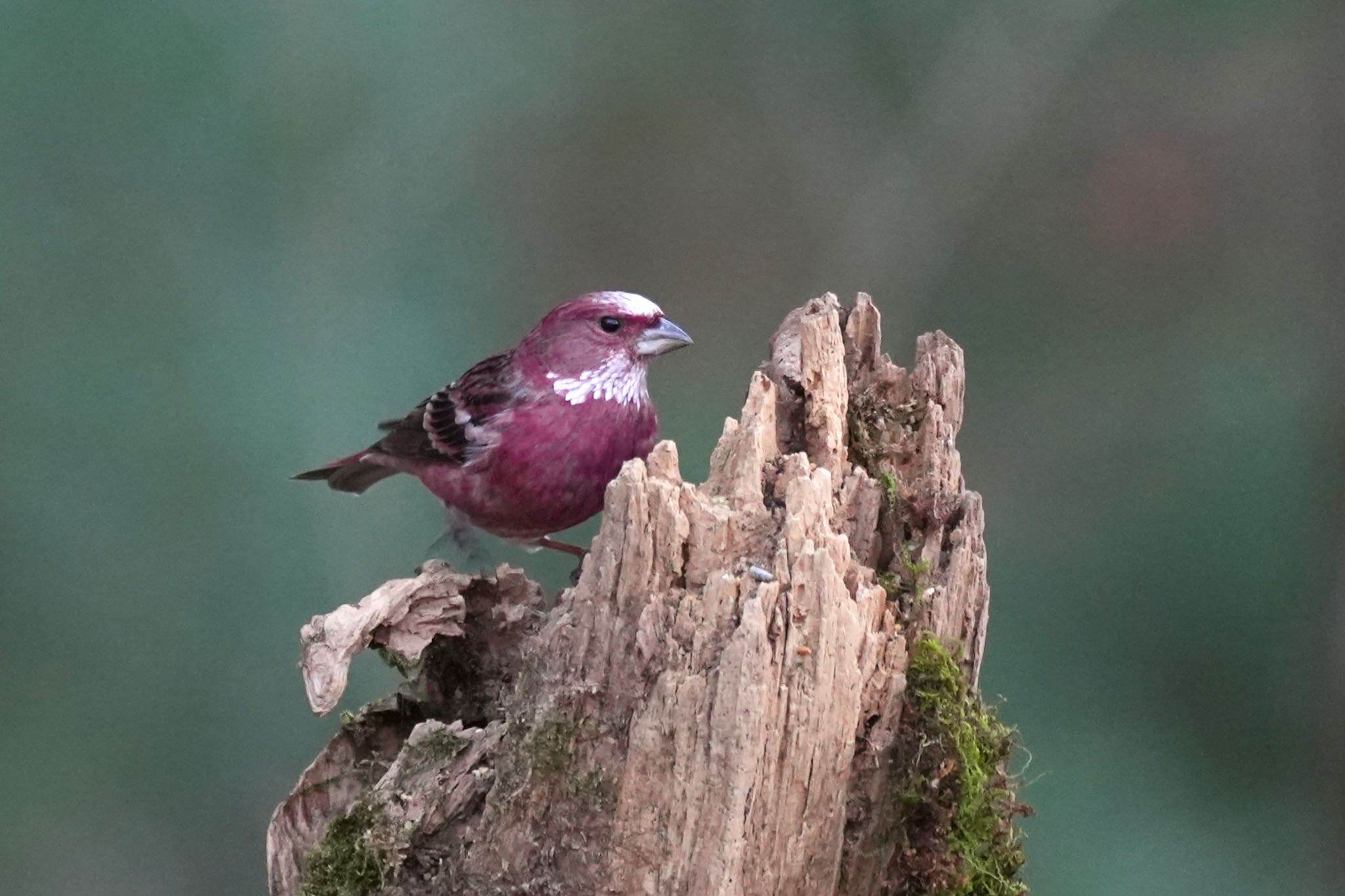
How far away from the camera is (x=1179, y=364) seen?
4660mm

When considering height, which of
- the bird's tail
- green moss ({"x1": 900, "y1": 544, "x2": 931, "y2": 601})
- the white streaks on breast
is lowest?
green moss ({"x1": 900, "y1": 544, "x2": 931, "y2": 601})

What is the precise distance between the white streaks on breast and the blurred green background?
1.11 meters

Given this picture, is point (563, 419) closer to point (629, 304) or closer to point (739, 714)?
point (629, 304)

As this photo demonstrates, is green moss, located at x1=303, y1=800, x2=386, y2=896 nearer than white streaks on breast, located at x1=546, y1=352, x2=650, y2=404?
Yes

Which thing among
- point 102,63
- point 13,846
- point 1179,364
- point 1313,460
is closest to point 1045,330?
point 1179,364

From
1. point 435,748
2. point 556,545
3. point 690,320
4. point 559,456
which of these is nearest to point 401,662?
point 435,748

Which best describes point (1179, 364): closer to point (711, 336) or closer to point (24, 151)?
point (711, 336)

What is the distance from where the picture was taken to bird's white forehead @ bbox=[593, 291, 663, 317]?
11.5 feet

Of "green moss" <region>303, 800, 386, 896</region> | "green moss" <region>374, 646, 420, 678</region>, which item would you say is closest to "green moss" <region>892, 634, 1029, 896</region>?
"green moss" <region>303, 800, 386, 896</region>

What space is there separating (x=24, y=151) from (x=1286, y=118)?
4398mm

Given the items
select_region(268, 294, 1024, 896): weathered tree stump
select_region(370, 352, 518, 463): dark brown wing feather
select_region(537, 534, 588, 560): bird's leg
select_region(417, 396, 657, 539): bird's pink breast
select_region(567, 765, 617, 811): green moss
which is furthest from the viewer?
select_region(537, 534, 588, 560): bird's leg

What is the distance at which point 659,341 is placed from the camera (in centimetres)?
352

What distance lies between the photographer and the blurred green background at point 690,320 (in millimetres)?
4238

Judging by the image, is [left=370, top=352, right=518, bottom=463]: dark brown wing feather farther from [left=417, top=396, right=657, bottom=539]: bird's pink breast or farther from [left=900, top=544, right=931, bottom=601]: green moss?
[left=900, top=544, right=931, bottom=601]: green moss
